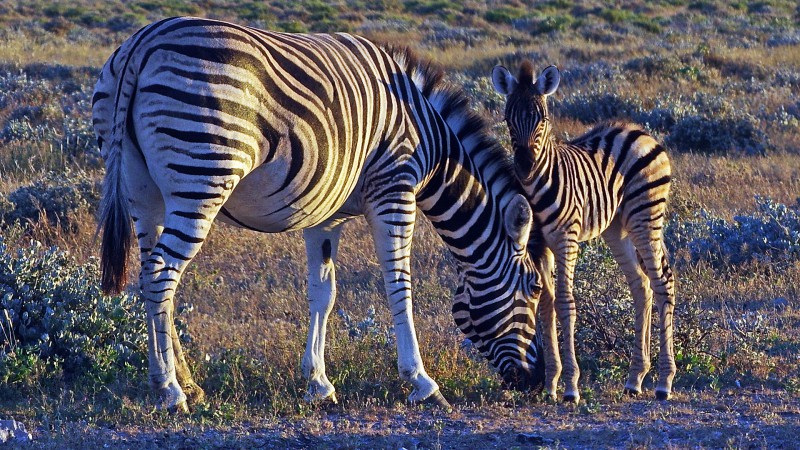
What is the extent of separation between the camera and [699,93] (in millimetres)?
15867

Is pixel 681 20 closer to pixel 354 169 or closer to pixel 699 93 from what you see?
pixel 699 93

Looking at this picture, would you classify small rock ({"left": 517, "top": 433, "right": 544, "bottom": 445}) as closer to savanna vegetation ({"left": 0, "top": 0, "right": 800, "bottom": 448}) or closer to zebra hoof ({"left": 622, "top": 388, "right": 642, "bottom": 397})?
savanna vegetation ({"left": 0, "top": 0, "right": 800, "bottom": 448})

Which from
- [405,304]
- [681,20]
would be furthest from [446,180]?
[681,20]

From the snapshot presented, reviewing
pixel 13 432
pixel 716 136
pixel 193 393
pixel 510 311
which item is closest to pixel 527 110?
pixel 510 311

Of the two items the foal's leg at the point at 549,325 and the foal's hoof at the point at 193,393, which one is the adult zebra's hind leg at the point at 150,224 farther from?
the foal's leg at the point at 549,325

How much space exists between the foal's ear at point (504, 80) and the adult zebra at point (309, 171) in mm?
543

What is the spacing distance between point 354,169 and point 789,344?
3.50 m

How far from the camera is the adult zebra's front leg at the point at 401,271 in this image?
5.75 m

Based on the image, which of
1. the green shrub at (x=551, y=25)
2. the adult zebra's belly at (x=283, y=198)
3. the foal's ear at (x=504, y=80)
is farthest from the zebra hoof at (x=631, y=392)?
the green shrub at (x=551, y=25)

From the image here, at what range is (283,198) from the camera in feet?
17.8

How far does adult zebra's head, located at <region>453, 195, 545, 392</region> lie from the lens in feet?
19.5

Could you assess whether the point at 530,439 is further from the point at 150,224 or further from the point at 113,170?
the point at 113,170

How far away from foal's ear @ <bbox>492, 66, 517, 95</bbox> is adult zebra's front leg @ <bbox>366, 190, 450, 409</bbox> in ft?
2.76

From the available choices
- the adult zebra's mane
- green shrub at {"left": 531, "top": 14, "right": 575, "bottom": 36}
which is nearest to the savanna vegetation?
the adult zebra's mane
